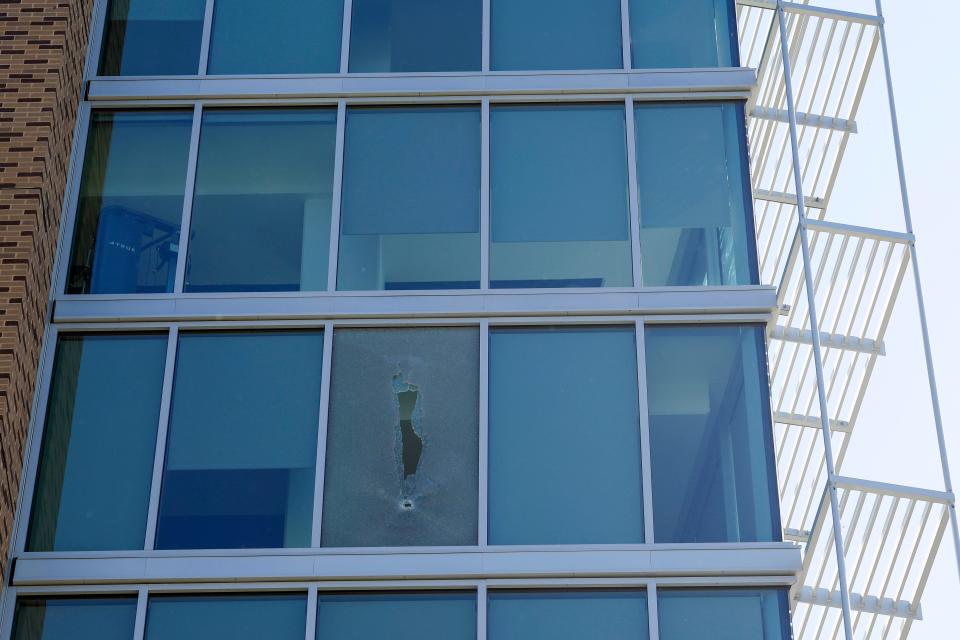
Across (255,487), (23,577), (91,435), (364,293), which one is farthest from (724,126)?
(23,577)

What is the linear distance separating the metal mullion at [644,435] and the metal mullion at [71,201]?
4933 millimetres

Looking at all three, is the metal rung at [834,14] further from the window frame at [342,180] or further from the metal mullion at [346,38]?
the metal mullion at [346,38]

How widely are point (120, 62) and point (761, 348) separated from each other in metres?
6.53

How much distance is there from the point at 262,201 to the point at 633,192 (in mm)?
3266

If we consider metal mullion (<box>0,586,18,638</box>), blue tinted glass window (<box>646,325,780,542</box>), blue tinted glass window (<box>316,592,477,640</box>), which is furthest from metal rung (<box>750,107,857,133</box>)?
metal mullion (<box>0,586,18,638</box>)

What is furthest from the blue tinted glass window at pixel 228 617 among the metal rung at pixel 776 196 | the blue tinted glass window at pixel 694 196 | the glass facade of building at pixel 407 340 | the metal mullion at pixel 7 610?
the metal rung at pixel 776 196

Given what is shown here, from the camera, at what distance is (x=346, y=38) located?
1479 centimetres

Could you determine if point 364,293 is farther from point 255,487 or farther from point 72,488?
point 72,488

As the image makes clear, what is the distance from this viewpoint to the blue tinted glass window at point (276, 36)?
14.7 metres

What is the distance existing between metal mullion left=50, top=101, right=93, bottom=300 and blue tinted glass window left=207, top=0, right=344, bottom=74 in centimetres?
127

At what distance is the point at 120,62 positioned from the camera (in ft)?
48.7

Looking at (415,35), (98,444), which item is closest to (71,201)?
(98,444)

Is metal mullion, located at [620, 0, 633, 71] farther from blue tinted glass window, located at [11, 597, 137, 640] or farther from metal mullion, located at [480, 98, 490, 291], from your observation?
blue tinted glass window, located at [11, 597, 137, 640]

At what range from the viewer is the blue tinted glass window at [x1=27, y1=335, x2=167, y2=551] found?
41.1 feet
